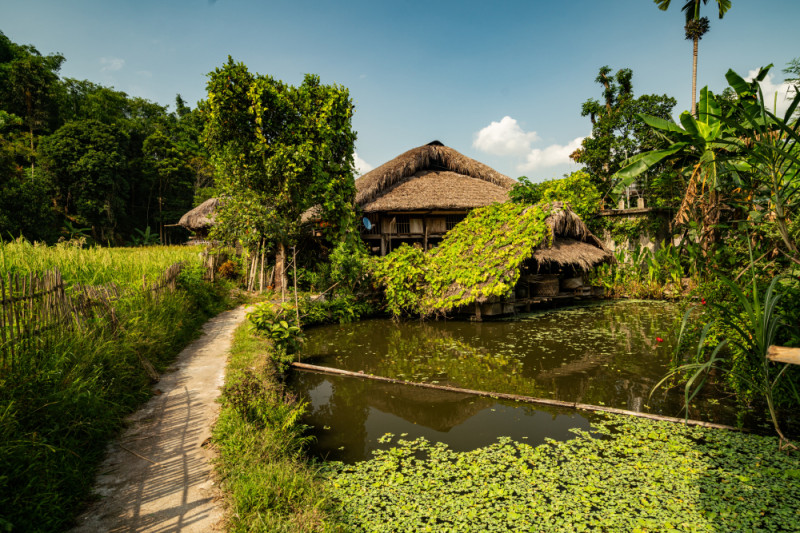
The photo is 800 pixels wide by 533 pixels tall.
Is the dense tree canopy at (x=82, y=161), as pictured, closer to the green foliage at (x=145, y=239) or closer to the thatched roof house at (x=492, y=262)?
the green foliage at (x=145, y=239)

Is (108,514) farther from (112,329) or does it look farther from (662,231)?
(662,231)

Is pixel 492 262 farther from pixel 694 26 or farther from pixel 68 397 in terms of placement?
pixel 694 26

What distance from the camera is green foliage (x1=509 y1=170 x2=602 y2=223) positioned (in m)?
13.6

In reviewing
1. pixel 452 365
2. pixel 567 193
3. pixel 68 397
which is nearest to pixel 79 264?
pixel 68 397

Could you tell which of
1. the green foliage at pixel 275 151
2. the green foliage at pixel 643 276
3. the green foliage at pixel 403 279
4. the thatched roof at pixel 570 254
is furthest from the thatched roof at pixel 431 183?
the green foliage at pixel 643 276

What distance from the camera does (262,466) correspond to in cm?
272

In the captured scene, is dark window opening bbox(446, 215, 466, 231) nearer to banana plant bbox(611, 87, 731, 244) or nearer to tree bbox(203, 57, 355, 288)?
tree bbox(203, 57, 355, 288)

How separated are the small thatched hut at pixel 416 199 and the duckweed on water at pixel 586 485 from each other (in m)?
11.3

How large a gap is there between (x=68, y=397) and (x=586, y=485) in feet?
13.7

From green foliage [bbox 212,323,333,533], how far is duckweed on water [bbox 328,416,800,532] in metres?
0.37

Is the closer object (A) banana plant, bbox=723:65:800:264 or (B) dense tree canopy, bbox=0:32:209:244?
(A) banana plant, bbox=723:65:800:264

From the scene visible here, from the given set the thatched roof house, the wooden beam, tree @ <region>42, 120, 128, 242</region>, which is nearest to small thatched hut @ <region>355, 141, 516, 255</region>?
the thatched roof house

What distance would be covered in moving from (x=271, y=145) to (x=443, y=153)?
9092mm

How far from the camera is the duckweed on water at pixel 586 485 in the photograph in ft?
8.32
